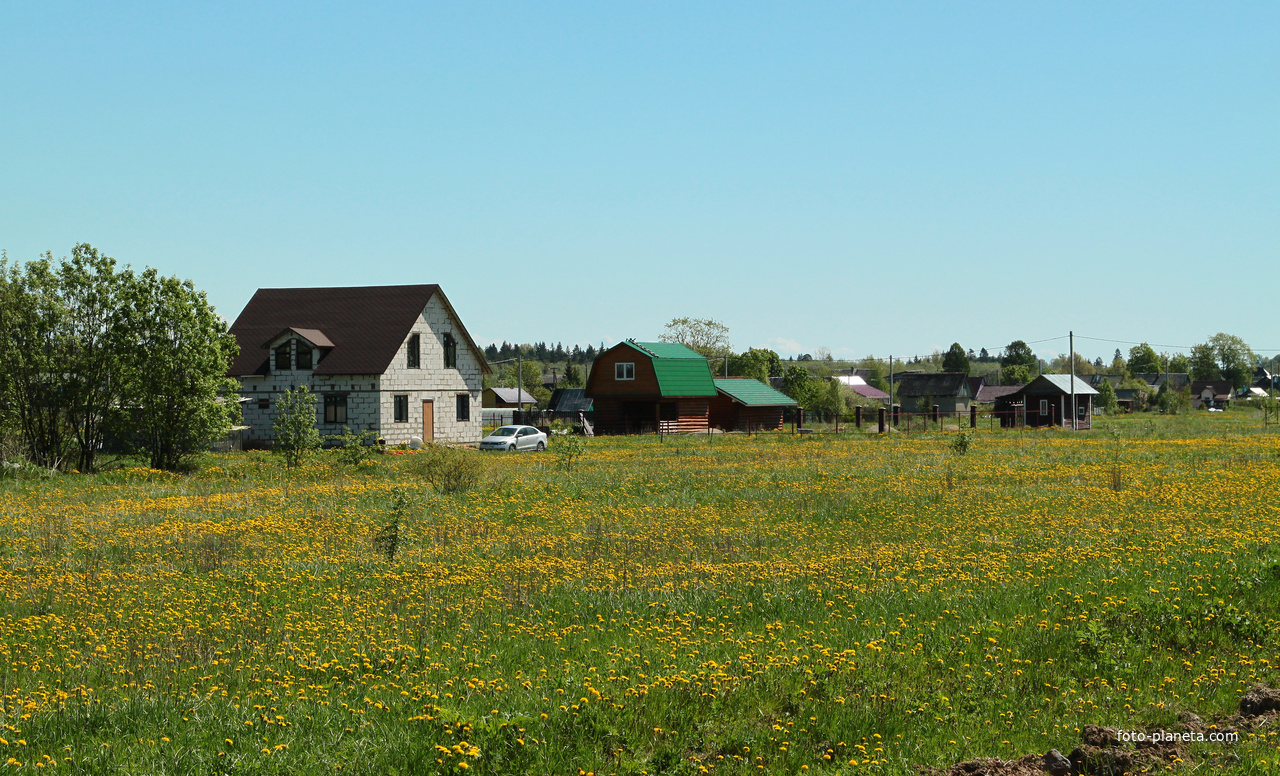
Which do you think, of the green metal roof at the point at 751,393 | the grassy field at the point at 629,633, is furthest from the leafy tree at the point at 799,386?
the grassy field at the point at 629,633

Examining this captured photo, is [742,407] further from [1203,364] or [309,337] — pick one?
[1203,364]

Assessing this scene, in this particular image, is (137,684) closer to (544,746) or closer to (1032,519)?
(544,746)

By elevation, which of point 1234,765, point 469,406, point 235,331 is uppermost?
point 235,331

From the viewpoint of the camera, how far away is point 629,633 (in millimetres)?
9898

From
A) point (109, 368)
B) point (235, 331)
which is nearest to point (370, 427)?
point (235, 331)

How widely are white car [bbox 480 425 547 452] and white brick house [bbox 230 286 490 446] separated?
417cm

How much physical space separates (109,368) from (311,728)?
94.9 feet

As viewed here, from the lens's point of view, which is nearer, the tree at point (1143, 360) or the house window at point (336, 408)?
the house window at point (336, 408)

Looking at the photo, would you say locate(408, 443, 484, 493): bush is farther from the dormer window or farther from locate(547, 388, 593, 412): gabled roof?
locate(547, 388, 593, 412): gabled roof

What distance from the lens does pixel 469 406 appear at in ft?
168

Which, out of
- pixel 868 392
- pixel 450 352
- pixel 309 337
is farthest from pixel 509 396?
pixel 309 337

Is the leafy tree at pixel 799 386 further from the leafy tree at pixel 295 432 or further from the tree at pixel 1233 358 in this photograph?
the tree at pixel 1233 358

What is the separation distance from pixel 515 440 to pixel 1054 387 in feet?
156

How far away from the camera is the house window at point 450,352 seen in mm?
49375
